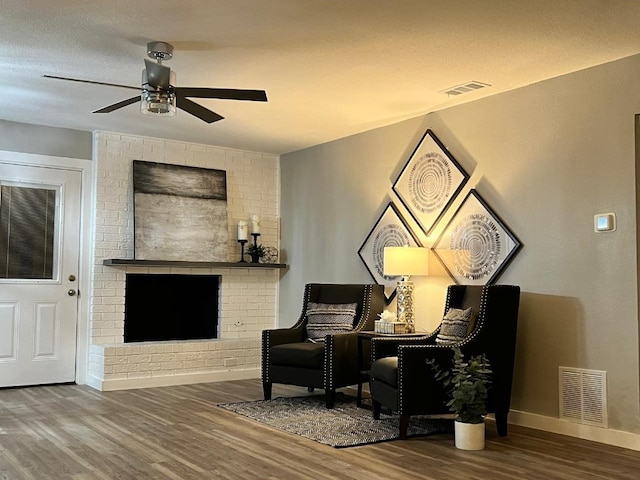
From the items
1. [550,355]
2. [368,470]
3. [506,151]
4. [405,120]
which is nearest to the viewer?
[368,470]

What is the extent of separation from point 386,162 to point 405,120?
0.42 metres

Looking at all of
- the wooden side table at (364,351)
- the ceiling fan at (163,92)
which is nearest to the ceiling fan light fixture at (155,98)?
the ceiling fan at (163,92)

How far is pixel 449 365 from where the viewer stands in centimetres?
427

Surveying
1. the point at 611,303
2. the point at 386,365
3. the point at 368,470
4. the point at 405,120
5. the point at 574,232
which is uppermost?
the point at 405,120

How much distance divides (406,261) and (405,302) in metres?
0.40

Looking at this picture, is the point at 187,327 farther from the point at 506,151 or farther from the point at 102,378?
the point at 506,151

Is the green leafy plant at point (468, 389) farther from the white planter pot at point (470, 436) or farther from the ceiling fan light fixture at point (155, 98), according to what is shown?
the ceiling fan light fixture at point (155, 98)

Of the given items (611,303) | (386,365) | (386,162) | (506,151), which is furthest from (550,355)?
(386,162)

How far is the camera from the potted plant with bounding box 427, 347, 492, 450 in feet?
13.0

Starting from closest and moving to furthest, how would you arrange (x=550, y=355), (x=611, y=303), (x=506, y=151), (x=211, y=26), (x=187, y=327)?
(x=211, y=26)
(x=611, y=303)
(x=550, y=355)
(x=506, y=151)
(x=187, y=327)

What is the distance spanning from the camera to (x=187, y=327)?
704cm

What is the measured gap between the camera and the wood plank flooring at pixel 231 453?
3.46 m

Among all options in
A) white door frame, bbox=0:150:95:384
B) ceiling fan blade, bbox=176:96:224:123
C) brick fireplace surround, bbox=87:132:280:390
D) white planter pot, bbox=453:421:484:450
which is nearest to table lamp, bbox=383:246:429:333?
white planter pot, bbox=453:421:484:450

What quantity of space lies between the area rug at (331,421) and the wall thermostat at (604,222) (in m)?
1.66
